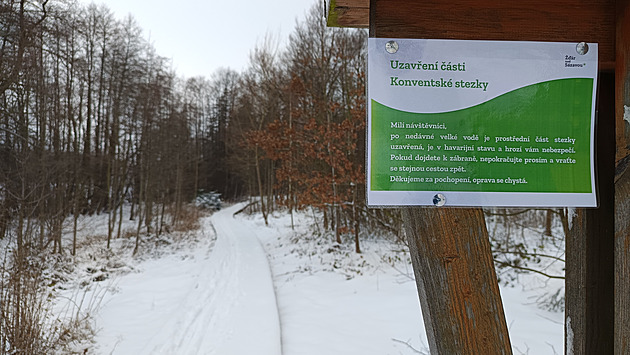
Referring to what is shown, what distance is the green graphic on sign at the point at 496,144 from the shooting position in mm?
1236

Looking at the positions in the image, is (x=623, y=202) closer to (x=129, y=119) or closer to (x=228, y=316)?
(x=228, y=316)

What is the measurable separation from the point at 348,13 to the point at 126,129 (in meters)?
20.7

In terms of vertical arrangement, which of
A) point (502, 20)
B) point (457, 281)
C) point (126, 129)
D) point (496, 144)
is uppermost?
point (126, 129)

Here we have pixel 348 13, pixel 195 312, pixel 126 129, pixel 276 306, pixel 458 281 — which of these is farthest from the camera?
pixel 126 129

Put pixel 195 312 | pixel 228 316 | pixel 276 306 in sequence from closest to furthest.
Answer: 1. pixel 228 316
2. pixel 195 312
3. pixel 276 306

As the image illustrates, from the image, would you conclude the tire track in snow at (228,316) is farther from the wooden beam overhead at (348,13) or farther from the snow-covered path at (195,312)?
the wooden beam overhead at (348,13)

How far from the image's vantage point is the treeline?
1119 cm

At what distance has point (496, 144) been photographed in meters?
1.26

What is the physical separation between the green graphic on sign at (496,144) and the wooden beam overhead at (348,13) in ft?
1.37

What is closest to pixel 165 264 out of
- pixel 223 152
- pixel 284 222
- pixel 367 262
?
pixel 367 262

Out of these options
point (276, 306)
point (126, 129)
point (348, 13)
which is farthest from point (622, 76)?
point (126, 129)

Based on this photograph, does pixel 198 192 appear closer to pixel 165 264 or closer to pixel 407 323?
pixel 165 264

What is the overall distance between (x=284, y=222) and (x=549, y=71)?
875 inches

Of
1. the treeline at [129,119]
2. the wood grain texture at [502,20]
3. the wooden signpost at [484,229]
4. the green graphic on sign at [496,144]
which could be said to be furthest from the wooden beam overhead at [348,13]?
the treeline at [129,119]
